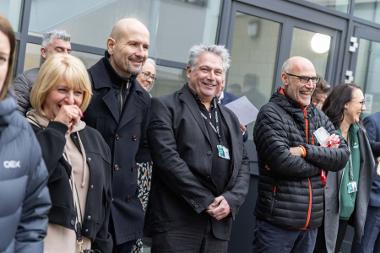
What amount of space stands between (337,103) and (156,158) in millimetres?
2367

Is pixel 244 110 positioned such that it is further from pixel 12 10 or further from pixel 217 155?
pixel 12 10

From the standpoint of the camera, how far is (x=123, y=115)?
2779 mm

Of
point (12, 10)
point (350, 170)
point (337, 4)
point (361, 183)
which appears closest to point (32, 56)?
point (12, 10)

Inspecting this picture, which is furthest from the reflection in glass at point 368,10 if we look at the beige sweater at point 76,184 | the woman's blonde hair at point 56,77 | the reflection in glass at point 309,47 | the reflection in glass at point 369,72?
the beige sweater at point 76,184

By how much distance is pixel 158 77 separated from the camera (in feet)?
16.7

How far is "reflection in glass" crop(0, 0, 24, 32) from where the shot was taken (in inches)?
150

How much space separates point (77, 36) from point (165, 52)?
114cm

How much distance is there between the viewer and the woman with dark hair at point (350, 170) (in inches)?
164

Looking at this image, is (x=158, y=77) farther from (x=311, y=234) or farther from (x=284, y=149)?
(x=311, y=234)

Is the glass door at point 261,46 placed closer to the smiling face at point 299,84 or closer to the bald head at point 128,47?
the smiling face at point 299,84

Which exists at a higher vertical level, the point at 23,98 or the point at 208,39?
the point at 208,39

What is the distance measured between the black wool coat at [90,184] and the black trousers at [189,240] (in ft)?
1.61

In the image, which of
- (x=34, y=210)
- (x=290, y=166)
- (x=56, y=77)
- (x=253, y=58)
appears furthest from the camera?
(x=253, y=58)

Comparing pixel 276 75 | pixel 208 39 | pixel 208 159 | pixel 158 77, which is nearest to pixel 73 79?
pixel 208 159
